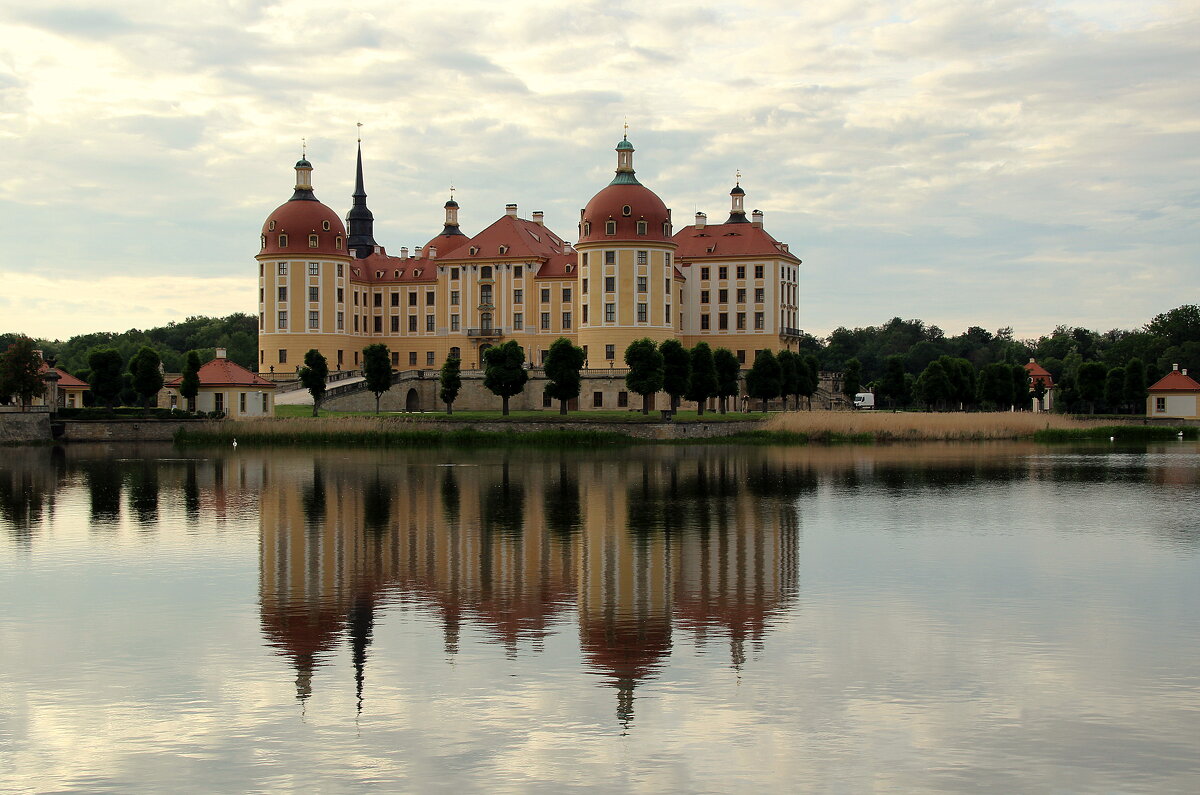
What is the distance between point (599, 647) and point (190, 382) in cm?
4997

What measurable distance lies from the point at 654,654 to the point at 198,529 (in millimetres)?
13549

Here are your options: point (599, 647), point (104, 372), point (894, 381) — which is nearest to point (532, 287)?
point (894, 381)

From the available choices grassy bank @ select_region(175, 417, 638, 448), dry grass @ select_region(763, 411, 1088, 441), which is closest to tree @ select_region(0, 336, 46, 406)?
grassy bank @ select_region(175, 417, 638, 448)

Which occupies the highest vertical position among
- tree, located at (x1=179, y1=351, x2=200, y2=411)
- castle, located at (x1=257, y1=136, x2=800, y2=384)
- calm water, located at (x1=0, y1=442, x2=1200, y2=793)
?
castle, located at (x1=257, y1=136, x2=800, y2=384)

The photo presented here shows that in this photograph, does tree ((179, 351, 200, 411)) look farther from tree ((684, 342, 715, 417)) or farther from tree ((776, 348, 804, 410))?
tree ((776, 348, 804, 410))

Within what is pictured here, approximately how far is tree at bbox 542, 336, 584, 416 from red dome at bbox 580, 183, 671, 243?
14380mm

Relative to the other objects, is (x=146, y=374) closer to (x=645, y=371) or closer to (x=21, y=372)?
(x=21, y=372)

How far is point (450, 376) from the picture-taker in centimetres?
6425

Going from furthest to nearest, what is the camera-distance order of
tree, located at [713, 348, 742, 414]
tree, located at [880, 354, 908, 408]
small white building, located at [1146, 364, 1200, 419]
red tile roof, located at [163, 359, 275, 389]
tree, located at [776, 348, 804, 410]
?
tree, located at [880, 354, 908, 408] < tree, located at [776, 348, 804, 410] < small white building, located at [1146, 364, 1200, 419] < tree, located at [713, 348, 742, 414] < red tile roof, located at [163, 359, 275, 389]

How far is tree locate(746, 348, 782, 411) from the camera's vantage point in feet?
222

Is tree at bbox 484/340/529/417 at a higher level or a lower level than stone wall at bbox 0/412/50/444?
higher

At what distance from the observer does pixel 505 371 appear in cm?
6169

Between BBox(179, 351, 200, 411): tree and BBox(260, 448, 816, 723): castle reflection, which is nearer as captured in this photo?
BBox(260, 448, 816, 723): castle reflection

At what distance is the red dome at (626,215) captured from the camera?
7475cm
